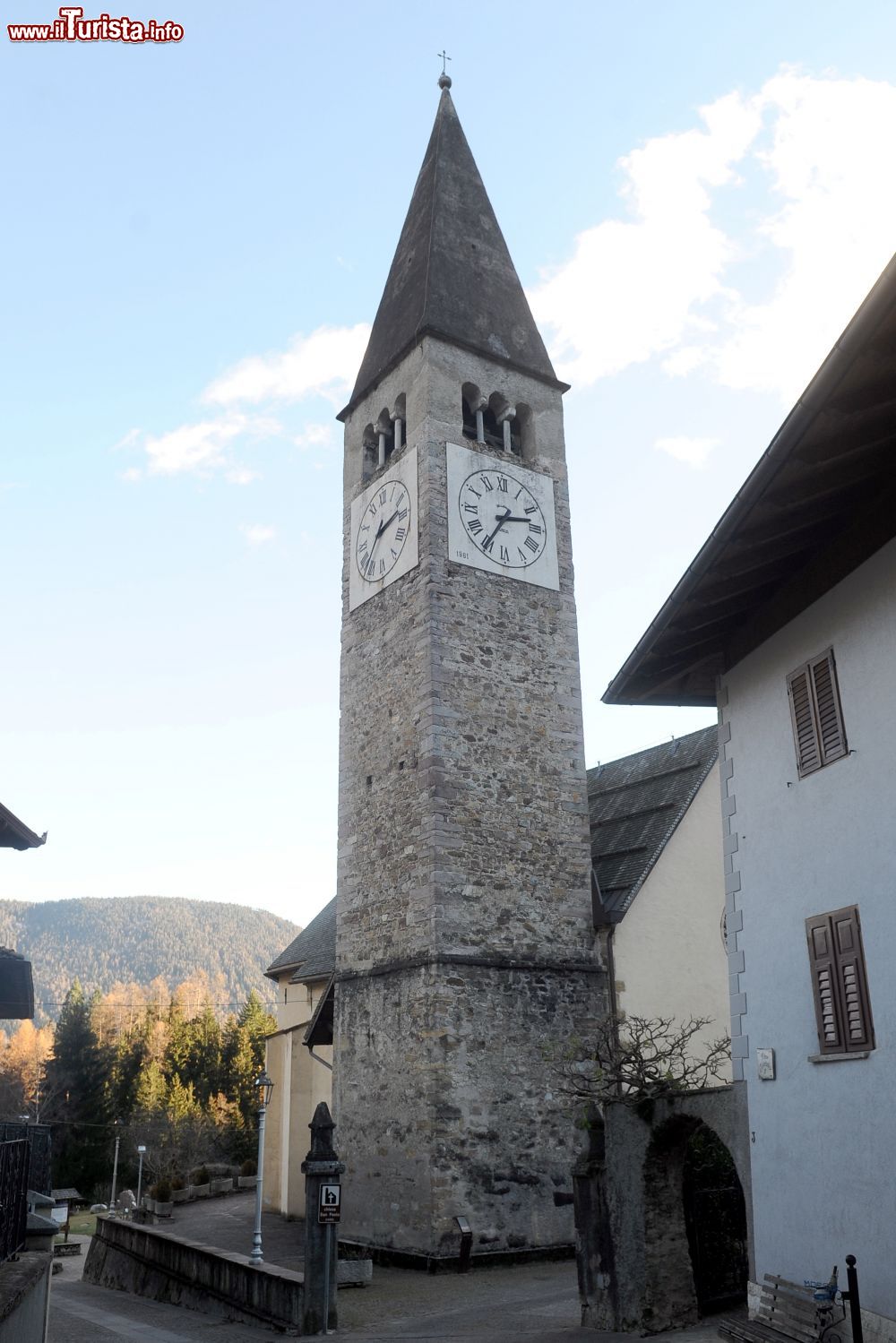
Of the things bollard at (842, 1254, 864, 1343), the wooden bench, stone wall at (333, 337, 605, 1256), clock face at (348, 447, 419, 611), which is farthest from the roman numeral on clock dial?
bollard at (842, 1254, 864, 1343)

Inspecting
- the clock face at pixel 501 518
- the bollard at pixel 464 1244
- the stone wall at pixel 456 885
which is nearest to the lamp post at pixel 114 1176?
the stone wall at pixel 456 885

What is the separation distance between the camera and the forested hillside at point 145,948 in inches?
6599

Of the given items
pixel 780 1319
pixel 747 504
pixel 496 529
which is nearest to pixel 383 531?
pixel 496 529

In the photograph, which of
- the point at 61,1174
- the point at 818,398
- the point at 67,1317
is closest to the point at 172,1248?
the point at 67,1317

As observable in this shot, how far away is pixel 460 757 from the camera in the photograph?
746 inches

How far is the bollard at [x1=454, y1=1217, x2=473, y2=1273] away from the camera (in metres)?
16.1

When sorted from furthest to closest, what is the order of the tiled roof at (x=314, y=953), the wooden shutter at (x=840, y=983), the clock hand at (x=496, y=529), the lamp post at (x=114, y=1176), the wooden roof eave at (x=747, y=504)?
the lamp post at (x=114, y=1176) < the tiled roof at (x=314, y=953) < the clock hand at (x=496, y=529) < the wooden shutter at (x=840, y=983) < the wooden roof eave at (x=747, y=504)

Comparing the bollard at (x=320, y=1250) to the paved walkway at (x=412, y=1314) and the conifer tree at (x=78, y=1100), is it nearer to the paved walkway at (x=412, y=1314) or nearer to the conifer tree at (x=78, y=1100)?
the paved walkway at (x=412, y=1314)

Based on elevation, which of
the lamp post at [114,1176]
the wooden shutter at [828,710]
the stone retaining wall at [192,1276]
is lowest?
the lamp post at [114,1176]

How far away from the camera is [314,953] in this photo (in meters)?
28.1

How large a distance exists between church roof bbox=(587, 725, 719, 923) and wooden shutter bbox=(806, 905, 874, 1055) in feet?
34.0

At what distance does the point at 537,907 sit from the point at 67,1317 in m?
9.19

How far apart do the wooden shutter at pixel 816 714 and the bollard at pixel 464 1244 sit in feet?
33.2

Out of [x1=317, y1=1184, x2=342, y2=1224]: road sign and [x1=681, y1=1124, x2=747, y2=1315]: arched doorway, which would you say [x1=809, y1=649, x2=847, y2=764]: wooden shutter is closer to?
[x1=681, y1=1124, x2=747, y2=1315]: arched doorway
